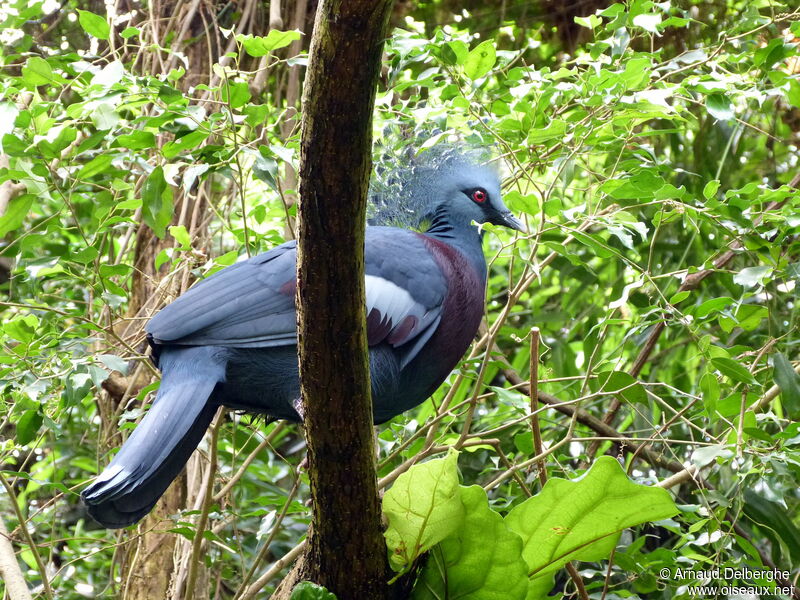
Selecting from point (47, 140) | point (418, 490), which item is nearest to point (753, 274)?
point (418, 490)

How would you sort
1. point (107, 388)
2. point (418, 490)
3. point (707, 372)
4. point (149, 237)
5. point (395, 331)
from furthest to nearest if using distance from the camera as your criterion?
point (149, 237), point (107, 388), point (395, 331), point (707, 372), point (418, 490)

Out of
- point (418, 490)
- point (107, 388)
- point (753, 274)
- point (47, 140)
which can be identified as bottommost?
point (107, 388)

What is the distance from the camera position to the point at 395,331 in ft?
6.45

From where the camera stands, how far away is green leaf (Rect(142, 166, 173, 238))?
196 cm

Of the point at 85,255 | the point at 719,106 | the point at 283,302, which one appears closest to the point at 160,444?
the point at 283,302

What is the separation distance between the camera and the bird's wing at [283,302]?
189 centimetres

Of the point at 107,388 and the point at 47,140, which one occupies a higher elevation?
the point at 47,140

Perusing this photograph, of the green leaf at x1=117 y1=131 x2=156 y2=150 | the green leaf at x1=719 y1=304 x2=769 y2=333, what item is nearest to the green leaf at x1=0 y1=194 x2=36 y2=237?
the green leaf at x1=117 y1=131 x2=156 y2=150

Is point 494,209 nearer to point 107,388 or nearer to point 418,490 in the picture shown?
point 418,490

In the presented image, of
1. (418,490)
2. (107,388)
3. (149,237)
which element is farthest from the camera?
(149,237)

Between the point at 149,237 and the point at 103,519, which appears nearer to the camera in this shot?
the point at 103,519

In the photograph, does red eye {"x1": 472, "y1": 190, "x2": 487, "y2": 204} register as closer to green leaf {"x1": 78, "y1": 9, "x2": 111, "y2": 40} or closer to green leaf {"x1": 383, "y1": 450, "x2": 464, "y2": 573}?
green leaf {"x1": 383, "y1": 450, "x2": 464, "y2": 573}

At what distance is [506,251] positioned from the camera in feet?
6.93

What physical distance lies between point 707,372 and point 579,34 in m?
2.02
